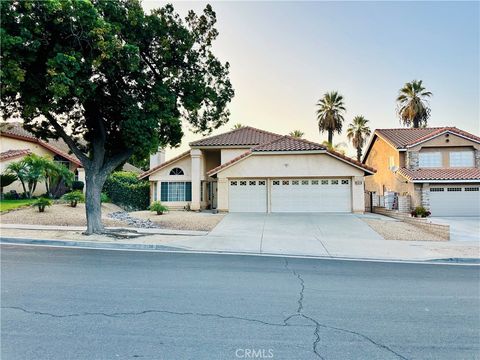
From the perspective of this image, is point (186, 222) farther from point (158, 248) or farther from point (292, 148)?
point (292, 148)

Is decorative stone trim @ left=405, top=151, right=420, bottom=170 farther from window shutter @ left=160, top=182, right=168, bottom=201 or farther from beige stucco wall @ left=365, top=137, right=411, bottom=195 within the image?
window shutter @ left=160, top=182, right=168, bottom=201

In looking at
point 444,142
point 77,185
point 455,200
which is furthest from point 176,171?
point 444,142

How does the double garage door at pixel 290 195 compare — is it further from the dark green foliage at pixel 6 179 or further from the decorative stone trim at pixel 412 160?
the dark green foliage at pixel 6 179

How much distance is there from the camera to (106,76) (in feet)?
41.9

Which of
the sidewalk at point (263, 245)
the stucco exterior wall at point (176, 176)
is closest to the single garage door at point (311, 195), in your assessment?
the stucco exterior wall at point (176, 176)

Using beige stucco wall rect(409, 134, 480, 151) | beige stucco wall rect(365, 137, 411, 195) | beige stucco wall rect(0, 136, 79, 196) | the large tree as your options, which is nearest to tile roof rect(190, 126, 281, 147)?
the large tree

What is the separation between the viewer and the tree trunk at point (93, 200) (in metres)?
13.5

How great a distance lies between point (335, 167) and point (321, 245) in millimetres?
10251

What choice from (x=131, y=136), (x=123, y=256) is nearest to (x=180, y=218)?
(x=131, y=136)

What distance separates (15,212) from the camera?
60.6ft

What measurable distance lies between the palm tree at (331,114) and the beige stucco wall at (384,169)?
5.30 metres

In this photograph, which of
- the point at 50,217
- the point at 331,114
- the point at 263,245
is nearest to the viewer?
the point at 263,245

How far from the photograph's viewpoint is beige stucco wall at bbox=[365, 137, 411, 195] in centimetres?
2584

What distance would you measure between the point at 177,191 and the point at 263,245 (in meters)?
14.3
